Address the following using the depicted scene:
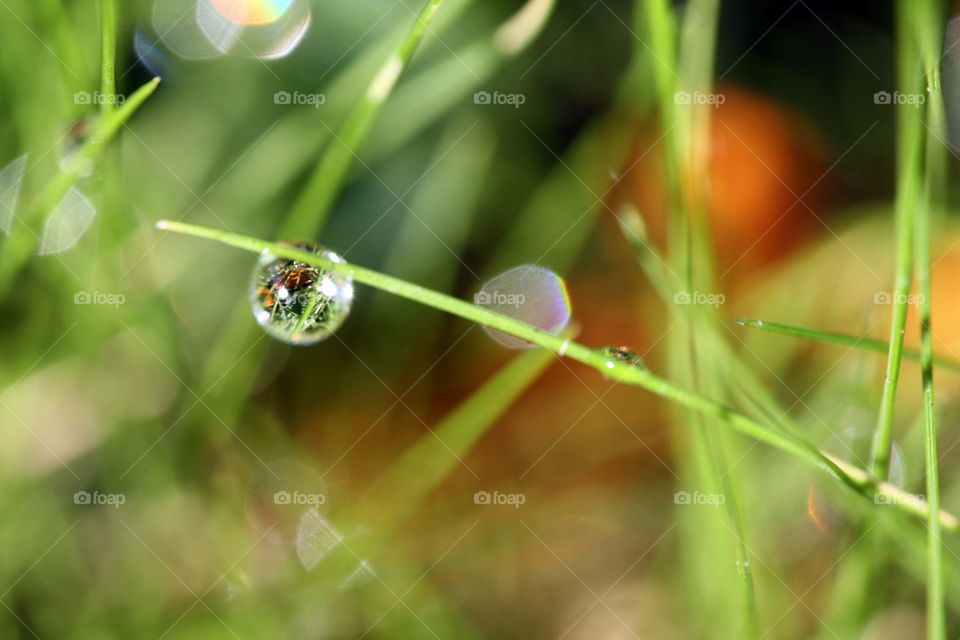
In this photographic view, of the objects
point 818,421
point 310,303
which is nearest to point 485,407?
point 310,303

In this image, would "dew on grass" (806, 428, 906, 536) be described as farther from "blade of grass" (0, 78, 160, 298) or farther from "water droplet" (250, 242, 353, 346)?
"blade of grass" (0, 78, 160, 298)

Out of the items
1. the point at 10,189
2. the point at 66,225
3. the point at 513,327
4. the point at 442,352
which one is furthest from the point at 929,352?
the point at 10,189

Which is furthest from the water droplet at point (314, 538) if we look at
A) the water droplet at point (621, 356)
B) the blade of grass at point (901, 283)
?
the blade of grass at point (901, 283)

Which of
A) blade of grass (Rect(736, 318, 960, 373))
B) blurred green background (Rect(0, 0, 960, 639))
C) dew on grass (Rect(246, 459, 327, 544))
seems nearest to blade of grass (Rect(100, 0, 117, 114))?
blurred green background (Rect(0, 0, 960, 639))

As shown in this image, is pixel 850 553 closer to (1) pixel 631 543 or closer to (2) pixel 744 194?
(1) pixel 631 543

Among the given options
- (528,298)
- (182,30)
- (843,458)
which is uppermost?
(182,30)

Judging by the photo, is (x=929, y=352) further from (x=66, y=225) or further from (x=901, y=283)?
(x=66, y=225)
